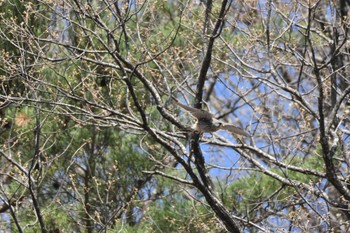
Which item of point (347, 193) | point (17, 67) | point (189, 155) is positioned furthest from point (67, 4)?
point (347, 193)

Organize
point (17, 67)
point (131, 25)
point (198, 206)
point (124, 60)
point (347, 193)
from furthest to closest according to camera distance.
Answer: point (131, 25), point (198, 206), point (17, 67), point (347, 193), point (124, 60)

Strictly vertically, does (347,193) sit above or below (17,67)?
below

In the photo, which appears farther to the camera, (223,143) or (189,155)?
(223,143)

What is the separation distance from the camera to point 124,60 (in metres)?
3.98

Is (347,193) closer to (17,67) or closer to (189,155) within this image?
(189,155)

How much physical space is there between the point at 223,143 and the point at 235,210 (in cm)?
110

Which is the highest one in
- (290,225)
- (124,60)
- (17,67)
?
(17,67)

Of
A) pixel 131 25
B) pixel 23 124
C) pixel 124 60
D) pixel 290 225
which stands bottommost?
pixel 290 225

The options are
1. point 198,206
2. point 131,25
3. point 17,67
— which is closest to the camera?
point 17,67

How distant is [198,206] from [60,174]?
44.3 inches

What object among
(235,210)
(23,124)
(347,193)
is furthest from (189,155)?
(23,124)

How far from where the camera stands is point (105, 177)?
6.16m

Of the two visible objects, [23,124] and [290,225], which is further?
[23,124]

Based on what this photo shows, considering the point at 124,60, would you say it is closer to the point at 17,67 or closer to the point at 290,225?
the point at 17,67
